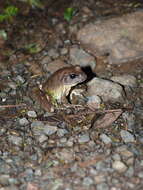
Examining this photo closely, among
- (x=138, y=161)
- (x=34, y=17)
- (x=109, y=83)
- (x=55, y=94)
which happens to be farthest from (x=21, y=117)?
(x=34, y=17)

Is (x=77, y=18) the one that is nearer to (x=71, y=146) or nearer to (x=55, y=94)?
(x=55, y=94)

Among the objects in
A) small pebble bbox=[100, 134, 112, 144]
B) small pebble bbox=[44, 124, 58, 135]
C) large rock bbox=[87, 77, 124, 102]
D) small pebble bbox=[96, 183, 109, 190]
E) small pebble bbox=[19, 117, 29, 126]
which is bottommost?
small pebble bbox=[96, 183, 109, 190]

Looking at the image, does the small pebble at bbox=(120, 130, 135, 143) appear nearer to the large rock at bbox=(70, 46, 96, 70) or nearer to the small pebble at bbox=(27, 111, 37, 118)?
the small pebble at bbox=(27, 111, 37, 118)

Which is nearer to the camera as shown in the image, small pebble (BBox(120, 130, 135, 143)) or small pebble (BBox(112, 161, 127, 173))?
small pebble (BBox(112, 161, 127, 173))

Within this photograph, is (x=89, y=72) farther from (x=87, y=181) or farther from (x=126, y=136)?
(x=87, y=181)

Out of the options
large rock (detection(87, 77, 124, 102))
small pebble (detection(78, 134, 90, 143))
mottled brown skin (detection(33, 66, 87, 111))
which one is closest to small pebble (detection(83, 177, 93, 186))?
small pebble (detection(78, 134, 90, 143))

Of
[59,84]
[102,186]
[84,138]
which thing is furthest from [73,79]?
[102,186]

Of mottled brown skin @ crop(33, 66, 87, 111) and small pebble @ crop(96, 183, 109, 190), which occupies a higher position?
mottled brown skin @ crop(33, 66, 87, 111)

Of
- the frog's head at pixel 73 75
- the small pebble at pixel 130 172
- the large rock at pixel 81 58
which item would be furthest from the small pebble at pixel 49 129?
the large rock at pixel 81 58
